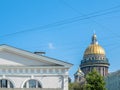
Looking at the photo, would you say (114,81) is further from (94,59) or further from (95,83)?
(95,83)

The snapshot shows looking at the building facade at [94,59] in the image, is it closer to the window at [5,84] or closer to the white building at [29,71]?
the white building at [29,71]

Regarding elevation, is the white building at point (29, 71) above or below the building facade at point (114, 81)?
below

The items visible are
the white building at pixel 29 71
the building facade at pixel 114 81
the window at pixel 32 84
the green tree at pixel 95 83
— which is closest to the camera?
the white building at pixel 29 71

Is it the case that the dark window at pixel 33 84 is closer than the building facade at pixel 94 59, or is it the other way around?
the dark window at pixel 33 84

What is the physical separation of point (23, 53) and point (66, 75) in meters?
3.54

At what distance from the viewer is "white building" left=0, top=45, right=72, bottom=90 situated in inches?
1368

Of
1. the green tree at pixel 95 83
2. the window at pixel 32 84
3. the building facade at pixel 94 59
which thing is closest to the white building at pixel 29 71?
the window at pixel 32 84

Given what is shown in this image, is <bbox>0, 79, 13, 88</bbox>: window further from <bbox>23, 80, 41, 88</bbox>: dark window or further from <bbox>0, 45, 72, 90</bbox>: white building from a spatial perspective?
<bbox>23, 80, 41, 88</bbox>: dark window

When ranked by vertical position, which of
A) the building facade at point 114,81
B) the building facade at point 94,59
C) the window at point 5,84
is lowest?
the window at point 5,84

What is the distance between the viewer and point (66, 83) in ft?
115

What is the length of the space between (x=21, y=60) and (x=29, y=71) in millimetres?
1059

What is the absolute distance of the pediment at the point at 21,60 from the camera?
3503cm

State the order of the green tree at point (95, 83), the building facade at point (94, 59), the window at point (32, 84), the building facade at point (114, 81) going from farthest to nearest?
the building facade at point (94, 59) < the building facade at point (114, 81) < the green tree at point (95, 83) < the window at point (32, 84)

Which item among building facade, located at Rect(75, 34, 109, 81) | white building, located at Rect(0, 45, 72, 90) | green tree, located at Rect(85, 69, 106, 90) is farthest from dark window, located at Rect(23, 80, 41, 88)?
building facade, located at Rect(75, 34, 109, 81)
